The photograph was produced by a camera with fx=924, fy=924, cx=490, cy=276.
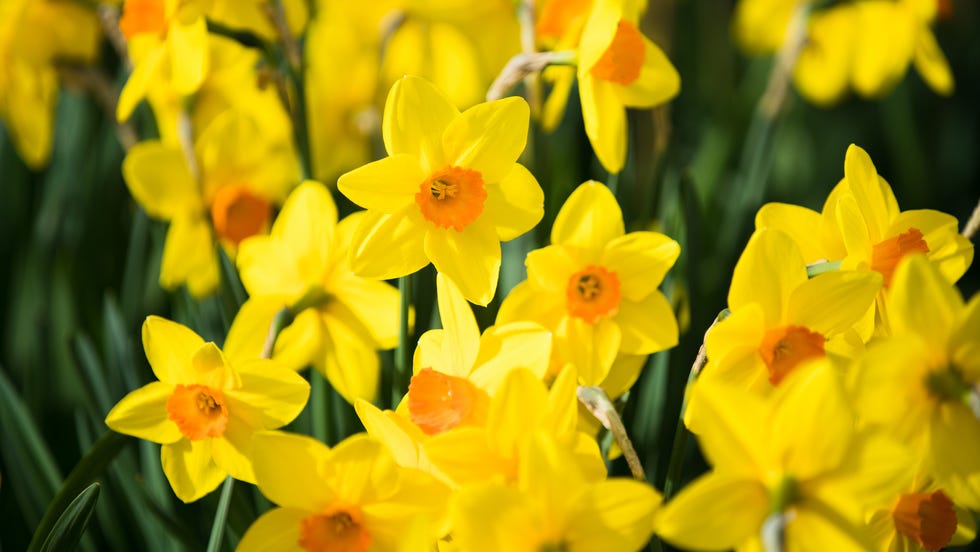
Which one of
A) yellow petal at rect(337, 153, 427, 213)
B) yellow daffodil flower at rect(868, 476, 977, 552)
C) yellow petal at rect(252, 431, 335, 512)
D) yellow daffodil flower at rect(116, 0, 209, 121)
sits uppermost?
yellow daffodil flower at rect(116, 0, 209, 121)

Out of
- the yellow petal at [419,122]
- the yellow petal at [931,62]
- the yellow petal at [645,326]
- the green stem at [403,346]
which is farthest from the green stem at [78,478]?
the yellow petal at [931,62]

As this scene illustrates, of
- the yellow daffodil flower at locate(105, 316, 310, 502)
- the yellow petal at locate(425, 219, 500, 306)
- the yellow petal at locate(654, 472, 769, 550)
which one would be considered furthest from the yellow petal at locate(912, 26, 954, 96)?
the yellow daffodil flower at locate(105, 316, 310, 502)

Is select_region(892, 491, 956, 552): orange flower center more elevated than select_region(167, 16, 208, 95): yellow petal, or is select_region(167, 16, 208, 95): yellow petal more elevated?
select_region(167, 16, 208, 95): yellow petal

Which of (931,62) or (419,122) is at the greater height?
(419,122)

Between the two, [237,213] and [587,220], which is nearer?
[587,220]

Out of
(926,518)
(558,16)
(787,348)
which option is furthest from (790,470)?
(558,16)

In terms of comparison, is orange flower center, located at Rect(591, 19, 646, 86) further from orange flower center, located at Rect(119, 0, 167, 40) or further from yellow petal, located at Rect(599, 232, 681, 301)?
orange flower center, located at Rect(119, 0, 167, 40)

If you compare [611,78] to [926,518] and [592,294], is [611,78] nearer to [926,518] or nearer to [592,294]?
[592,294]
